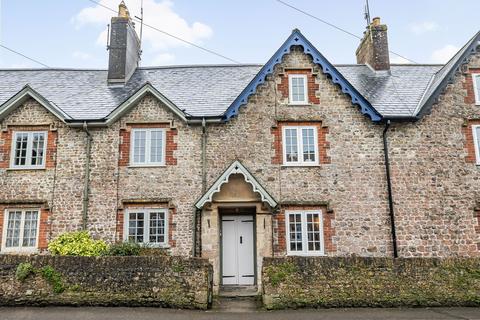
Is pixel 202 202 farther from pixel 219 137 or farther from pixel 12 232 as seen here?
pixel 12 232

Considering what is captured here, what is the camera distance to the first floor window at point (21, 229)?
16.1 meters

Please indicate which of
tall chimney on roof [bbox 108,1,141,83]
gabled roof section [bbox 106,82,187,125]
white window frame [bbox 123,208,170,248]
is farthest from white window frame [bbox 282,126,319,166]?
tall chimney on roof [bbox 108,1,141,83]

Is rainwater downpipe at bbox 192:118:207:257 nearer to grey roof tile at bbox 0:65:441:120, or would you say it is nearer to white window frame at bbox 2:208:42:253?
grey roof tile at bbox 0:65:441:120

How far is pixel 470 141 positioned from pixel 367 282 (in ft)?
27.9

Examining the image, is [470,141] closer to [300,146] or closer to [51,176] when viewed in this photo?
[300,146]

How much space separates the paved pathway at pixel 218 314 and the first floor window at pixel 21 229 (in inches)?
190

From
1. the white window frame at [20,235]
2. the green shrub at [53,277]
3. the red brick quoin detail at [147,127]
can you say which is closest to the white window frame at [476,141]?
the red brick quoin detail at [147,127]

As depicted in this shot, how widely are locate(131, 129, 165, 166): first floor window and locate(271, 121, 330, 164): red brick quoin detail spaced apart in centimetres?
434

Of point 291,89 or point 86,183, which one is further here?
point 291,89

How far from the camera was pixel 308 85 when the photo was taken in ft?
58.5

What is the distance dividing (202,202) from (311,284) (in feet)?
16.7

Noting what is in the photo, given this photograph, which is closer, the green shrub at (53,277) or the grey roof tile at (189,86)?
the green shrub at (53,277)

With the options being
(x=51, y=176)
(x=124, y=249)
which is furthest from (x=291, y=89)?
(x=51, y=176)

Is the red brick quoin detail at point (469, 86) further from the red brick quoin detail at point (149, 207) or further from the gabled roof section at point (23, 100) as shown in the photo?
the gabled roof section at point (23, 100)
